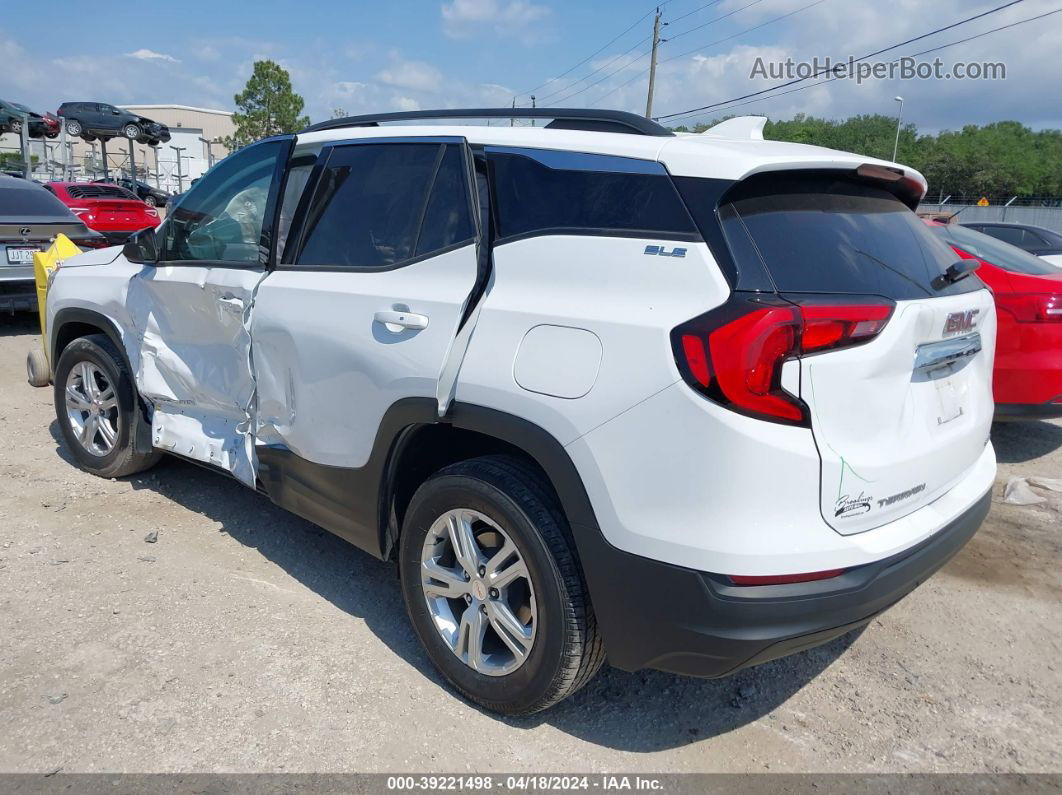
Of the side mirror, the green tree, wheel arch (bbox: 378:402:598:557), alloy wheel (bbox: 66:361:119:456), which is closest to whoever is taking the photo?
wheel arch (bbox: 378:402:598:557)

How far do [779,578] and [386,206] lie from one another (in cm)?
199

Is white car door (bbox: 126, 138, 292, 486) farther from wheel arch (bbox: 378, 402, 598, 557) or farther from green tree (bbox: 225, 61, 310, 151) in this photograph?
green tree (bbox: 225, 61, 310, 151)

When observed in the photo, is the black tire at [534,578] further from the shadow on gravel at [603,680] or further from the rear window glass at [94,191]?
the rear window glass at [94,191]

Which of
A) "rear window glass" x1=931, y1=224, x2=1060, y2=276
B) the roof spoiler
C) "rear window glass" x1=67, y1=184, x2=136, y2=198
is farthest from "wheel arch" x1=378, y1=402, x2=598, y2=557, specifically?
"rear window glass" x1=67, y1=184, x2=136, y2=198

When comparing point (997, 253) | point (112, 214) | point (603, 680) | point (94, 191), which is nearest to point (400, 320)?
point (603, 680)

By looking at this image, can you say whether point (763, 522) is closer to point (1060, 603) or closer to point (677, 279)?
point (677, 279)

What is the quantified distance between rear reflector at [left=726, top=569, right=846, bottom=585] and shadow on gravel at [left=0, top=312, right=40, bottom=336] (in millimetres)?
9557

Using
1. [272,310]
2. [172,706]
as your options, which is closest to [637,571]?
[172,706]

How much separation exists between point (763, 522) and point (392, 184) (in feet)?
6.32

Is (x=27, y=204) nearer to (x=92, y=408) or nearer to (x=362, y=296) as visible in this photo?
(x=92, y=408)

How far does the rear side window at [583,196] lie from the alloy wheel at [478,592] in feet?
3.22

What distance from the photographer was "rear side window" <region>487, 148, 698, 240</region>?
2314mm

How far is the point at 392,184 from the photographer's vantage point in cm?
314

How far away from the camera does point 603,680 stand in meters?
3.09
